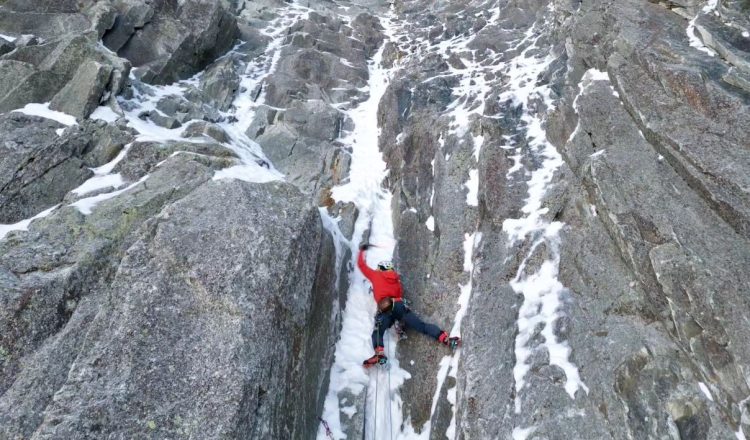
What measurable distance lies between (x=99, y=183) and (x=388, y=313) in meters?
8.17

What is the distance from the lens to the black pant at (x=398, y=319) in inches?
425

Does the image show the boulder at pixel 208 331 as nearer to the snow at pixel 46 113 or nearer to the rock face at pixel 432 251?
the rock face at pixel 432 251

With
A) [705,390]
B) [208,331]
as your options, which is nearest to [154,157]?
[208,331]

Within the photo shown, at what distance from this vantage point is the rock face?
299 inches

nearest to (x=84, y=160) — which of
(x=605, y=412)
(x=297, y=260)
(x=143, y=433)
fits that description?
(x=297, y=260)

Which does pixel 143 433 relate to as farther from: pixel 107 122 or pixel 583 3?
pixel 583 3

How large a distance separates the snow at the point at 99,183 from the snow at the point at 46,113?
120 inches

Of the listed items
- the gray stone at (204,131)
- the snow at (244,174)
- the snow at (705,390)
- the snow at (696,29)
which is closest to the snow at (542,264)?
the snow at (705,390)

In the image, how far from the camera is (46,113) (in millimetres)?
14375

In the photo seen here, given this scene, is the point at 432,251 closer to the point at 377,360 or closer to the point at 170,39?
the point at 377,360

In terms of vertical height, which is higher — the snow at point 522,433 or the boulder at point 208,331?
the boulder at point 208,331

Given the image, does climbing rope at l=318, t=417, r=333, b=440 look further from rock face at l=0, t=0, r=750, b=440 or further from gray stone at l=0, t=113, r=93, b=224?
gray stone at l=0, t=113, r=93, b=224

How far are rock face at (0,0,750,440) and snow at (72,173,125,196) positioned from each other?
10cm

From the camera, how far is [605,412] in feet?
24.6
